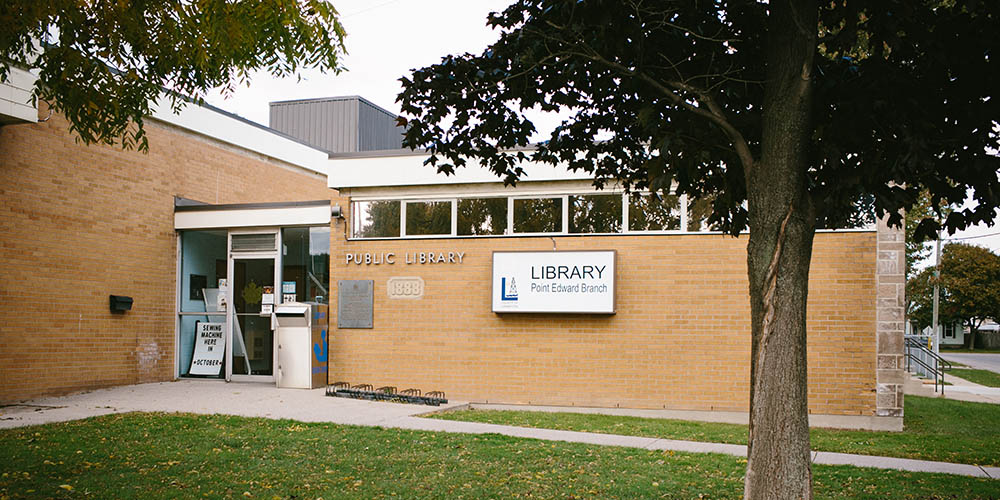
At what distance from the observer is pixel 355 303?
49.3ft

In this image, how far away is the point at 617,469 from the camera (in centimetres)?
760

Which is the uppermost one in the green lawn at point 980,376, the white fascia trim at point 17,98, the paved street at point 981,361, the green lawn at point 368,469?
the white fascia trim at point 17,98

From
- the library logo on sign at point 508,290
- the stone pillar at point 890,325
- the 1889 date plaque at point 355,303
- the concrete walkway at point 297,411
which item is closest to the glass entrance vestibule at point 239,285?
the concrete walkway at point 297,411

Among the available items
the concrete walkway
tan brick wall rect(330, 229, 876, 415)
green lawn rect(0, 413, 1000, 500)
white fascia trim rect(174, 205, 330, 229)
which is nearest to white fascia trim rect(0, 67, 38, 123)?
white fascia trim rect(174, 205, 330, 229)

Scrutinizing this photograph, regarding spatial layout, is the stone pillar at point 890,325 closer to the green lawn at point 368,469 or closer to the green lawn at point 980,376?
the green lawn at point 368,469

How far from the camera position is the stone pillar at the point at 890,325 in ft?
40.4

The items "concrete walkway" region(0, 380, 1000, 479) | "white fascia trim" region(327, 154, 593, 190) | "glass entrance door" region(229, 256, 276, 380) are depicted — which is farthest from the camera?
"glass entrance door" region(229, 256, 276, 380)

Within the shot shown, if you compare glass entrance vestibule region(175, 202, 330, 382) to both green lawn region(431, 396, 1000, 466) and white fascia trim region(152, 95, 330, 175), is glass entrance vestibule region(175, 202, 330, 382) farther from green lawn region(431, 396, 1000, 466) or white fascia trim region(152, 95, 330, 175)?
green lawn region(431, 396, 1000, 466)

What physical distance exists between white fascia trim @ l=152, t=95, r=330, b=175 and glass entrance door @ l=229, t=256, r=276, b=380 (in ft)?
10.2

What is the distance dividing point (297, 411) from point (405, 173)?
487 centimetres

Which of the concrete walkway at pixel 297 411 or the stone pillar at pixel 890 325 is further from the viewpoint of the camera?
the stone pillar at pixel 890 325

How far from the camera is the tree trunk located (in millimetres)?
5000

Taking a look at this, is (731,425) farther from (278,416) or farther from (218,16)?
(218,16)

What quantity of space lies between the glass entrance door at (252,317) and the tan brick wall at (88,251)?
1.38m
